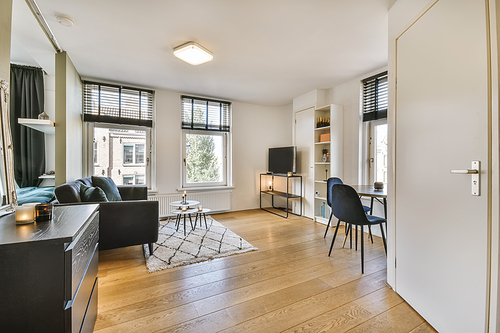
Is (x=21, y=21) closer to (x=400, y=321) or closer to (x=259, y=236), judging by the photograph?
(x=259, y=236)

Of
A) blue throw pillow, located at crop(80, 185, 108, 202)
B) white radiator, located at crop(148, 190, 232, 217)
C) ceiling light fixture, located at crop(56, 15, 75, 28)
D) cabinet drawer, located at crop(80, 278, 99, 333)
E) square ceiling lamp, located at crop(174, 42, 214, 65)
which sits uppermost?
ceiling light fixture, located at crop(56, 15, 75, 28)

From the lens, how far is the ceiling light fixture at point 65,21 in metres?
2.15

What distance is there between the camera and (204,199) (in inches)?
185

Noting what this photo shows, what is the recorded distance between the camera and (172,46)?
2715mm

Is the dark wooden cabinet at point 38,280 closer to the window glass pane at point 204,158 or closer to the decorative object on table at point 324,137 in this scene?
the window glass pane at point 204,158

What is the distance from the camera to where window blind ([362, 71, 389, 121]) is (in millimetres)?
3422

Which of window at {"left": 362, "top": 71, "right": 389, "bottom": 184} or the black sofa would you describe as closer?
the black sofa

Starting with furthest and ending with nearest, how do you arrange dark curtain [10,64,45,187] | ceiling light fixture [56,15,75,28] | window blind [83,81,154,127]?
1. window blind [83,81,154,127]
2. dark curtain [10,64,45,187]
3. ceiling light fixture [56,15,75,28]

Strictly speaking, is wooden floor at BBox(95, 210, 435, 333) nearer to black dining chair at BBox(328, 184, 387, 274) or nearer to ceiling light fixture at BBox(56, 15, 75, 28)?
black dining chair at BBox(328, 184, 387, 274)

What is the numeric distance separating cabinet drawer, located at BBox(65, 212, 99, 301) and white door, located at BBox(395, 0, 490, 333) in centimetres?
199

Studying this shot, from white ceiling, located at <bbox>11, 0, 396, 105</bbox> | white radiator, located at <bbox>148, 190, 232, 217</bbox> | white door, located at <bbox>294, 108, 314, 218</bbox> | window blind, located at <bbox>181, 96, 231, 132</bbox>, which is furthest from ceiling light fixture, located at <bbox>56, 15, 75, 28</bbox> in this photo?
white door, located at <bbox>294, 108, 314, 218</bbox>

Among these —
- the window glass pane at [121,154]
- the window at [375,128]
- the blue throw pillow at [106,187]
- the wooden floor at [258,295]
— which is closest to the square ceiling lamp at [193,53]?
the blue throw pillow at [106,187]

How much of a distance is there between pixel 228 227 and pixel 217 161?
1669mm

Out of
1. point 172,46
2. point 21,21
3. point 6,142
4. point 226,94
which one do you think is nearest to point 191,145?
point 226,94
